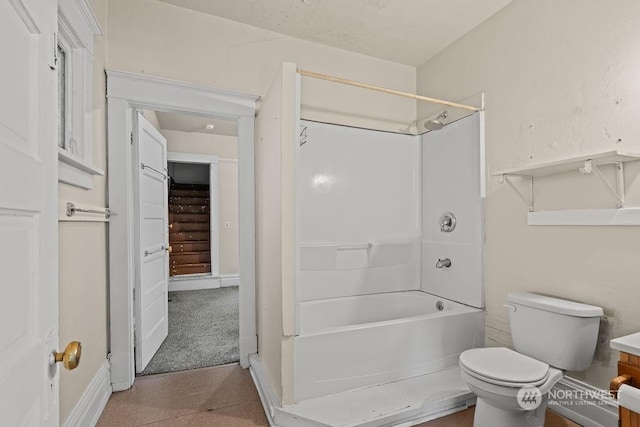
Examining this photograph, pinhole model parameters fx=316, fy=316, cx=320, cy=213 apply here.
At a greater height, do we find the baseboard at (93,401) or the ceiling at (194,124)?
the ceiling at (194,124)

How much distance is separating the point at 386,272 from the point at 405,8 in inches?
84.3

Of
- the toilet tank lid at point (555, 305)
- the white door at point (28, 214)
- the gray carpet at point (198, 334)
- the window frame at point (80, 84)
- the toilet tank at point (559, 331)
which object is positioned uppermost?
the window frame at point (80, 84)

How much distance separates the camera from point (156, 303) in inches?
109

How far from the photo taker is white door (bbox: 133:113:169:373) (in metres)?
2.36

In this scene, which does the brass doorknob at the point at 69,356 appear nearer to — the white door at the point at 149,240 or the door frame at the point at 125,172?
the door frame at the point at 125,172

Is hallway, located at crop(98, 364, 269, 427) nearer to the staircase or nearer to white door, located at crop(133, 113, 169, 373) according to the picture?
white door, located at crop(133, 113, 169, 373)

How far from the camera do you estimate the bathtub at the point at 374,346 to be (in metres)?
1.88

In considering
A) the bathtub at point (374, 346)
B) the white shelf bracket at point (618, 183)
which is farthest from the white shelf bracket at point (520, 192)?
the bathtub at point (374, 346)

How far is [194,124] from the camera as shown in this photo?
4.66m

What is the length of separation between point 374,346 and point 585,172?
152 centimetres

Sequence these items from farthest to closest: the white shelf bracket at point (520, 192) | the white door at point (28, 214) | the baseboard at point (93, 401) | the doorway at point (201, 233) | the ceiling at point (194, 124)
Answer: the ceiling at point (194, 124), the doorway at point (201, 233), the white shelf bracket at point (520, 192), the baseboard at point (93, 401), the white door at point (28, 214)

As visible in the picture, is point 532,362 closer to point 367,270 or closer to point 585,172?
point 585,172

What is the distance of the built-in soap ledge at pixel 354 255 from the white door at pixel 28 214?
2.00 m

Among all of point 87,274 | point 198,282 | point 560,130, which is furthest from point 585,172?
point 198,282
